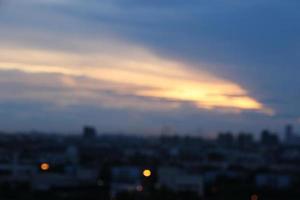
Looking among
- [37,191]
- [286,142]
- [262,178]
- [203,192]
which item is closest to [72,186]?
[37,191]

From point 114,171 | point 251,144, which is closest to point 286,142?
A: point 251,144

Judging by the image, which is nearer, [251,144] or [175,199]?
[175,199]

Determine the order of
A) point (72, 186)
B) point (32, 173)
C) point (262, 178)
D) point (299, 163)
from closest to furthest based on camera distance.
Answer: point (72, 186), point (32, 173), point (262, 178), point (299, 163)

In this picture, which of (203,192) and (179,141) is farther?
(179,141)

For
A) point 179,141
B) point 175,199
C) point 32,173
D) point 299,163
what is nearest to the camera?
point 175,199

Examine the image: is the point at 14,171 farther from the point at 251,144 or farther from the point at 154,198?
the point at 251,144

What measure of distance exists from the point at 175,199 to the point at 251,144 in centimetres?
5009

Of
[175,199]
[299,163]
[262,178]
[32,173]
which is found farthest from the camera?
[299,163]

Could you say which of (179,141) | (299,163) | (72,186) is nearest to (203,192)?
(72,186)

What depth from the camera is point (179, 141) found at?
6681 cm

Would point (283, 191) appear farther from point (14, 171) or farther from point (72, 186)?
point (14, 171)

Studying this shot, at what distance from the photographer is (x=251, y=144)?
2459 inches

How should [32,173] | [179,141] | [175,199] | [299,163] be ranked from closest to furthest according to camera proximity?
[175,199], [32,173], [299,163], [179,141]

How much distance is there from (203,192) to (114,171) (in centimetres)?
325
